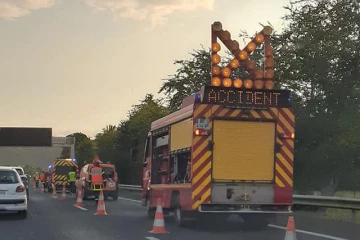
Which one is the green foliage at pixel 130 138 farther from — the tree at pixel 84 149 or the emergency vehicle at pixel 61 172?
the tree at pixel 84 149

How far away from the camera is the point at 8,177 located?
18.2 m

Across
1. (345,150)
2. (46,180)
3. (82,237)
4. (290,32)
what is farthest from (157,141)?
(46,180)

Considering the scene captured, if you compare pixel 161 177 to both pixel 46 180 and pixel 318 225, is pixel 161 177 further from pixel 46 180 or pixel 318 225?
pixel 46 180

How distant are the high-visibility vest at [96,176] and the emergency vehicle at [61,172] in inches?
503

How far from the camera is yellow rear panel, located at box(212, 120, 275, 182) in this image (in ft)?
47.5

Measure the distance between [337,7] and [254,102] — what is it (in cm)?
1293

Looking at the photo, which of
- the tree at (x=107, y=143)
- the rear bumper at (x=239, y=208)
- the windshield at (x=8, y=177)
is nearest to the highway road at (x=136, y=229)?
the rear bumper at (x=239, y=208)

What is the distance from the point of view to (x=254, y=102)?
14703 millimetres

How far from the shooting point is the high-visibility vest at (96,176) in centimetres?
2842

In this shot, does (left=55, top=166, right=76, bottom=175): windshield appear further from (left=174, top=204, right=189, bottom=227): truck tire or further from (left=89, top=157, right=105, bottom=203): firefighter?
(left=174, top=204, right=189, bottom=227): truck tire

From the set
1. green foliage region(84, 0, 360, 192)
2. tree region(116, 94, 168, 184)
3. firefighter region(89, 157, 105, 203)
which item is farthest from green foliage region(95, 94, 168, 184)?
green foliage region(84, 0, 360, 192)

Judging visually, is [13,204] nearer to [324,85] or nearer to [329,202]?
[329,202]

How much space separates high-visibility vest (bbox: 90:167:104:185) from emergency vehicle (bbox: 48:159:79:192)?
503 inches

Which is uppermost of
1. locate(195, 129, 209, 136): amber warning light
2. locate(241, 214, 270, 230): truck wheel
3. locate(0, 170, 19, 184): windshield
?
locate(195, 129, 209, 136): amber warning light
